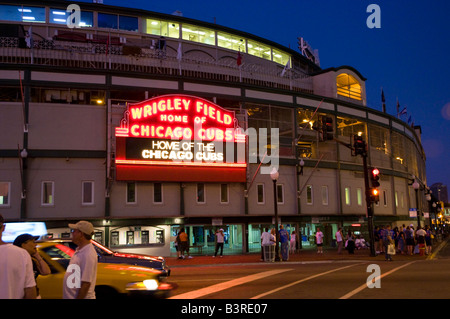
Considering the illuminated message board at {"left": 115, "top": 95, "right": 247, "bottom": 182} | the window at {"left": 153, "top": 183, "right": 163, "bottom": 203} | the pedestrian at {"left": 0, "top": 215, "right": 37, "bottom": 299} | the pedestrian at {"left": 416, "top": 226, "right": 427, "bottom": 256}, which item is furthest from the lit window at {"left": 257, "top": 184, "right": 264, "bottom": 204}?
the pedestrian at {"left": 0, "top": 215, "right": 37, "bottom": 299}

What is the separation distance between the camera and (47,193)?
86.6 ft

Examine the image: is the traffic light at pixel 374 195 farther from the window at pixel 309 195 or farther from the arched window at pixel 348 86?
the arched window at pixel 348 86

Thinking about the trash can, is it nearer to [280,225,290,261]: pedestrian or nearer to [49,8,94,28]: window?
[280,225,290,261]: pedestrian

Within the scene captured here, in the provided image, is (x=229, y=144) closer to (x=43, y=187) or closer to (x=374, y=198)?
(x=374, y=198)

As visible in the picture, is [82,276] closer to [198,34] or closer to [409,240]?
[409,240]

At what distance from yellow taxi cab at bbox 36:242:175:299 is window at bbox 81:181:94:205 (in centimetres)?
1785

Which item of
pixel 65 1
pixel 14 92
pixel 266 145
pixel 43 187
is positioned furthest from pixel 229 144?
pixel 65 1

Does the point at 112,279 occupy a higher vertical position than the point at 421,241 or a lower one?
higher

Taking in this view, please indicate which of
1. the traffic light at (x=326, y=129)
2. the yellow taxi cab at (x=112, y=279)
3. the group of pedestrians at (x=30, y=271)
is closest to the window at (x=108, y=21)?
the traffic light at (x=326, y=129)

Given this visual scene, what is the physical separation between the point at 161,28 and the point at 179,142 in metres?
13.6

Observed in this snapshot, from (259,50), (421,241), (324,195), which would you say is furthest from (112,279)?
(259,50)

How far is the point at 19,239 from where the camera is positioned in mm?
6746

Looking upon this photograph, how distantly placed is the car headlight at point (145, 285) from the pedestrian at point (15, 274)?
Answer: 4.20 meters

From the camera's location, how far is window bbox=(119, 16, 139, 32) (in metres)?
35.8
